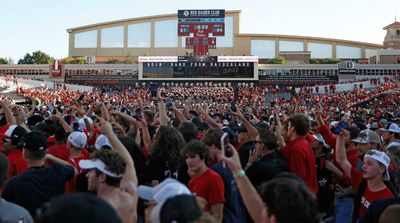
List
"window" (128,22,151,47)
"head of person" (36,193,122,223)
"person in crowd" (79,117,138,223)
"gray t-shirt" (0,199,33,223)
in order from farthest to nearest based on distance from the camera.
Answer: "window" (128,22,151,47), "person in crowd" (79,117,138,223), "gray t-shirt" (0,199,33,223), "head of person" (36,193,122,223)

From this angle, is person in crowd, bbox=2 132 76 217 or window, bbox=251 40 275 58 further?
window, bbox=251 40 275 58

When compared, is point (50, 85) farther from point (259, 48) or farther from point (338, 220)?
point (338, 220)

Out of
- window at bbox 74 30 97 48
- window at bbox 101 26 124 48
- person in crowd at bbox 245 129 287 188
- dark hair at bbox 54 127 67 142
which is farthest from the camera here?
window at bbox 74 30 97 48

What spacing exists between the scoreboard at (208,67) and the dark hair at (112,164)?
Result: 55.2 meters

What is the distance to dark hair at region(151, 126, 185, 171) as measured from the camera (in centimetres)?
455

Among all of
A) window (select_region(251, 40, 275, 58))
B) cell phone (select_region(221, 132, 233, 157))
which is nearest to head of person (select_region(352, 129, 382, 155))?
cell phone (select_region(221, 132, 233, 157))

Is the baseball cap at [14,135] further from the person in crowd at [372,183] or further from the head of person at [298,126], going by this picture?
the person in crowd at [372,183]

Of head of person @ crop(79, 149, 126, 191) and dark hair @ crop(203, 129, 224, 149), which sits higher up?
dark hair @ crop(203, 129, 224, 149)

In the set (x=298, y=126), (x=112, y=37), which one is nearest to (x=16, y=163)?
(x=298, y=126)

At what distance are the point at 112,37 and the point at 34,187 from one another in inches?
3480

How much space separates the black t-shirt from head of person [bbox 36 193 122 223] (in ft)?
7.01

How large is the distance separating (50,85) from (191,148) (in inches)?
2279

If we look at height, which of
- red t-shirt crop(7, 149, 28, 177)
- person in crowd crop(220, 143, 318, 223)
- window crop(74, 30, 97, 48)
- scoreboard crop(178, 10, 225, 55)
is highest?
window crop(74, 30, 97, 48)

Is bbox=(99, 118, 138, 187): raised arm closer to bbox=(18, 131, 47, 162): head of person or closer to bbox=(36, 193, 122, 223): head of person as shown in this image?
bbox=(18, 131, 47, 162): head of person
